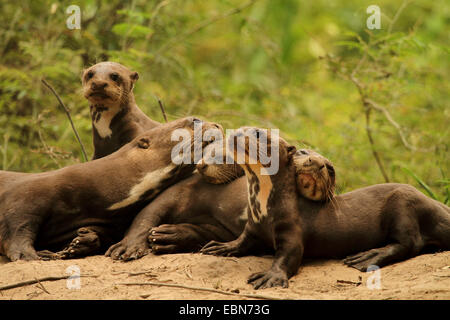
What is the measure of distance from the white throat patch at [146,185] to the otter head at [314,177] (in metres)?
1.00

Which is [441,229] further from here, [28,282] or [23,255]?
[23,255]

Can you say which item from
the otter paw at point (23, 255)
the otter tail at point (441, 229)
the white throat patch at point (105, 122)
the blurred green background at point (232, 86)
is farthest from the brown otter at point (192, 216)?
the blurred green background at point (232, 86)

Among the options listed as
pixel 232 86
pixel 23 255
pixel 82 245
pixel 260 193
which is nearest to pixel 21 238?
pixel 23 255

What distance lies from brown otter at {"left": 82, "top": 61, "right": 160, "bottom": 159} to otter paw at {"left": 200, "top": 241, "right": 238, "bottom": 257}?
1.33 meters

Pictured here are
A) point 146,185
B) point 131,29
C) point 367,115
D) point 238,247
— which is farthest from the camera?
point 367,115

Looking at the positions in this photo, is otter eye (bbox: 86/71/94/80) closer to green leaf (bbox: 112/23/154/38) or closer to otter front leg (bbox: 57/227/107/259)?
otter front leg (bbox: 57/227/107/259)

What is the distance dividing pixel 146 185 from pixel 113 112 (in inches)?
33.2

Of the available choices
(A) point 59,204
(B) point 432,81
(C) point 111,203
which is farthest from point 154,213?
(B) point 432,81

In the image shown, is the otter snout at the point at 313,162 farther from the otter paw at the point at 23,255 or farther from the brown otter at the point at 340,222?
the otter paw at the point at 23,255

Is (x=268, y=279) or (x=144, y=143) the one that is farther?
(x=144, y=143)

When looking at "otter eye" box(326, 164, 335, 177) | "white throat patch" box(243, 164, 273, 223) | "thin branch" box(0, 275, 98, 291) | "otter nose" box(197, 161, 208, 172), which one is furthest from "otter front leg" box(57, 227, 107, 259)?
"otter eye" box(326, 164, 335, 177)

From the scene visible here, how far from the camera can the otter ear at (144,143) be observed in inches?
167

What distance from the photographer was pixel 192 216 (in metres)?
4.02
